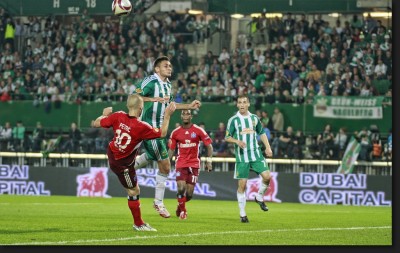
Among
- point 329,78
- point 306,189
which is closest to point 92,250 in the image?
point 306,189

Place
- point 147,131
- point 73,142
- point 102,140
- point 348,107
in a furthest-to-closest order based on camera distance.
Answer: point 73,142
point 102,140
point 348,107
point 147,131

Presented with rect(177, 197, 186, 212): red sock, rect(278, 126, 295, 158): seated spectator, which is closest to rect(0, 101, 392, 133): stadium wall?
rect(278, 126, 295, 158): seated spectator

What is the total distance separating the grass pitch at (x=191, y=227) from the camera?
12.8 meters

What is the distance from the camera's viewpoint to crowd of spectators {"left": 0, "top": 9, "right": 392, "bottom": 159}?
28577 millimetres

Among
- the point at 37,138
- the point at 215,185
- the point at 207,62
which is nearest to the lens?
the point at 215,185

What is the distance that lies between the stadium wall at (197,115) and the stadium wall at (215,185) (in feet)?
5.12

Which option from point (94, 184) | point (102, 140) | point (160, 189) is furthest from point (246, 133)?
point (94, 184)

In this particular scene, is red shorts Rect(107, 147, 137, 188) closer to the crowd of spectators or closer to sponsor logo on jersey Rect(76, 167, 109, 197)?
the crowd of spectators

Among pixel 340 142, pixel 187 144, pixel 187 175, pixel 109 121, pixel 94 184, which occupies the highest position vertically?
pixel 109 121

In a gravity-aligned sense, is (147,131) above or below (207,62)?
below

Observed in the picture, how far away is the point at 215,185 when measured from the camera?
27609 millimetres

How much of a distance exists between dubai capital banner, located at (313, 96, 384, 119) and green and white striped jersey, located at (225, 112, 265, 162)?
35.7 feet

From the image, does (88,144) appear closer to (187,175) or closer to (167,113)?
(187,175)

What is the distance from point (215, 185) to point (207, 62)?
5.61 meters
